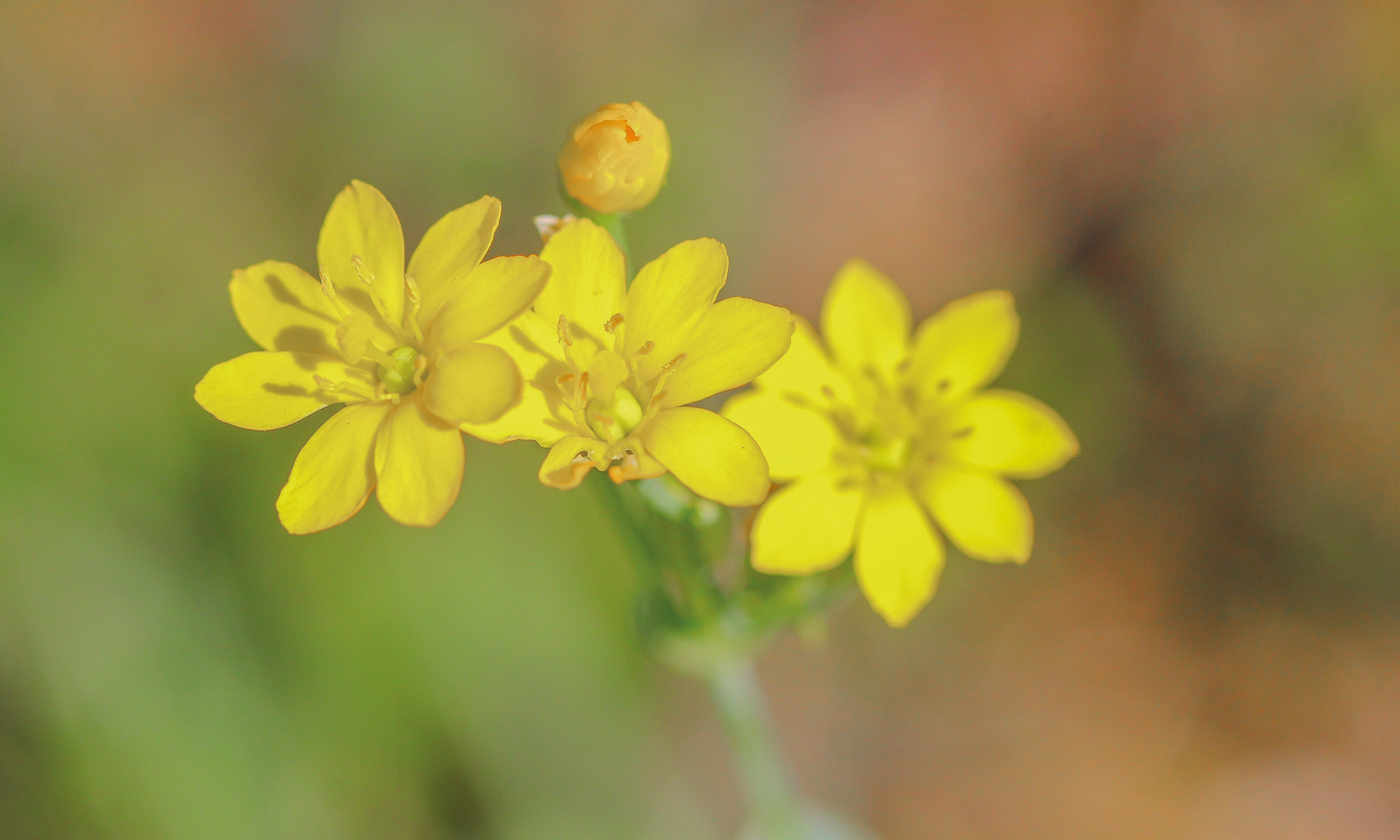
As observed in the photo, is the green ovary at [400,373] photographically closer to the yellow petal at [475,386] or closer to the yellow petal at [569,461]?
the yellow petal at [475,386]

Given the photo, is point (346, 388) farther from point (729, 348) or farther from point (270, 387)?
point (729, 348)

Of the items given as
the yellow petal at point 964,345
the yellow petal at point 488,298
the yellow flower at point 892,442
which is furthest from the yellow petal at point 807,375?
the yellow petal at point 488,298

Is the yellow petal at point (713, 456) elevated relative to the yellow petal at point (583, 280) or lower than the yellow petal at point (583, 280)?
lower

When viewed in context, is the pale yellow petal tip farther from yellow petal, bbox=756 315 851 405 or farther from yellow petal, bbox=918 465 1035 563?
yellow petal, bbox=918 465 1035 563

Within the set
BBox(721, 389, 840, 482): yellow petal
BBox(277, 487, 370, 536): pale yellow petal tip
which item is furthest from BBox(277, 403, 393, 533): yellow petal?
BBox(721, 389, 840, 482): yellow petal

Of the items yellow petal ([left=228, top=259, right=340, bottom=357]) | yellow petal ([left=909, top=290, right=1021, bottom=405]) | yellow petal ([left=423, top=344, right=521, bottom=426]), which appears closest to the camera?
yellow petal ([left=423, top=344, right=521, bottom=426])

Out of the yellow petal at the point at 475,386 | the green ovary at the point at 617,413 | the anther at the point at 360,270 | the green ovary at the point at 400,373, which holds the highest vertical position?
the anther at the point at 360,270
